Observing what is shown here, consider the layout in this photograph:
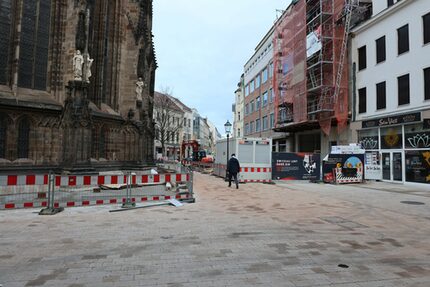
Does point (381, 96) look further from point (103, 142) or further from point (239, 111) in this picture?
point (239, 111)

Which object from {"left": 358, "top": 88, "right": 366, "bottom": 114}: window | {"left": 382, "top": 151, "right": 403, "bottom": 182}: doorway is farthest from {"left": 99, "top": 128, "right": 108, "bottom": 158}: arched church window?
{"left": 358, "top": 88, "right": 366, "bottom": 114}: window

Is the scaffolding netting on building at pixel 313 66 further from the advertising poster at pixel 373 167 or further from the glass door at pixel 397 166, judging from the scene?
the glass door at pixel 397 166

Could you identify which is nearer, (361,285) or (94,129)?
(361,285)

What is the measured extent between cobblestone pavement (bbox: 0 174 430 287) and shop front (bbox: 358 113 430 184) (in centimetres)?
1067

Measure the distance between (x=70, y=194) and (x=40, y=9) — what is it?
8.89m

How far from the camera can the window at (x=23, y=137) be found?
13.6 m

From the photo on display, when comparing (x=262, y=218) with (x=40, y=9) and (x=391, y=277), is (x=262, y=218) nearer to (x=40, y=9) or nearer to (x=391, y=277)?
(x=391, y=277)

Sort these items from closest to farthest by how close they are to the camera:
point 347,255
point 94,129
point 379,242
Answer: point 347,255 < point 379,242 < point 94,129

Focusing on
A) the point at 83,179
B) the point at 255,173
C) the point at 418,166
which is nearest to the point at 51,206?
the point at 83,179

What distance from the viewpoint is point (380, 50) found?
78.1ft

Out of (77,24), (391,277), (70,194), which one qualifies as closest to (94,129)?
(77,24)

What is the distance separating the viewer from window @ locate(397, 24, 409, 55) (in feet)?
70.0

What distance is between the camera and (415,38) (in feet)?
67.4

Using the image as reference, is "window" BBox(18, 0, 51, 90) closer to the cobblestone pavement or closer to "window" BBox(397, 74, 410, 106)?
the cobblestone pavement
